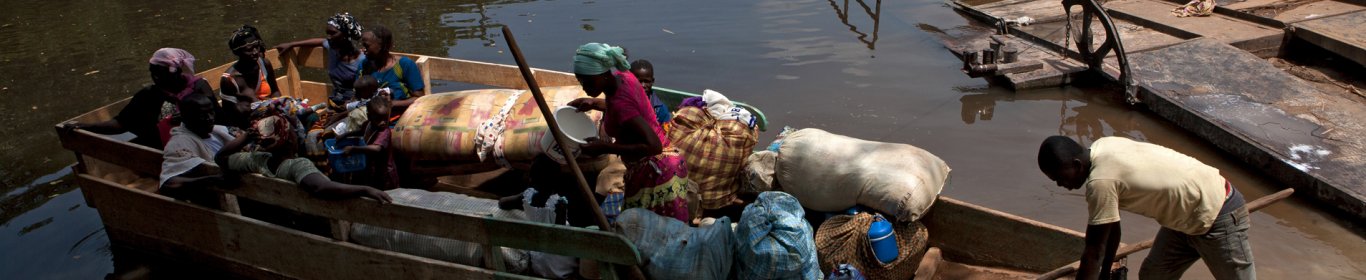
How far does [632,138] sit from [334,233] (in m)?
1.78

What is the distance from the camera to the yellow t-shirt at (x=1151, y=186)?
318 cm

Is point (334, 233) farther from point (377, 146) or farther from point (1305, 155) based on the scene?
point (1305, 155)

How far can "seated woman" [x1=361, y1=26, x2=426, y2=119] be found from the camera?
567 centimetres

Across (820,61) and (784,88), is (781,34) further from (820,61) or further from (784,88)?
(784,88)

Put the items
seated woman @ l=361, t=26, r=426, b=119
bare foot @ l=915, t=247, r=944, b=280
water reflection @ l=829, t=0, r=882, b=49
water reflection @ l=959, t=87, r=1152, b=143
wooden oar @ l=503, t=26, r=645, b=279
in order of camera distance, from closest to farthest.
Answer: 1. wooden oar @ l=503, t=26, r=645, b=279
2. bare foot @ l=915, t=247, r=944, b=280
3. seated woman @ l=361, t=26, r=426, b=119
4. water reflection @ l=959, t=87, r=1152, b=143
5. water reflection @ l=829, t=0, r=882, b=49

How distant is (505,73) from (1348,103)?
7119mm

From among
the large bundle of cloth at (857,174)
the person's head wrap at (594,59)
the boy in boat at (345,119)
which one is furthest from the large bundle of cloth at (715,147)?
the boy in boat at (345,119)

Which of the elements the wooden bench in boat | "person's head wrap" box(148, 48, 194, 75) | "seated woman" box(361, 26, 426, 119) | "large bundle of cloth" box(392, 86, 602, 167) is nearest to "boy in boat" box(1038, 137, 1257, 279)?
the wooden bench in boat

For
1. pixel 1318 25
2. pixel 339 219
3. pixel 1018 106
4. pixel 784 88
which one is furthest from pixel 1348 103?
pixel 339 219

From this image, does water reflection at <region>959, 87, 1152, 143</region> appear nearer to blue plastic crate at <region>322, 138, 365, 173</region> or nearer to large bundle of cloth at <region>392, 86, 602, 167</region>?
large bundle of cloth at <region>392, 86, 602, 167</region>

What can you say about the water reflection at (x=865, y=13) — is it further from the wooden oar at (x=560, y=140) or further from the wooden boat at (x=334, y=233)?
the wooden oar at (x=560, y=140)

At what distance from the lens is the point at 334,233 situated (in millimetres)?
4445

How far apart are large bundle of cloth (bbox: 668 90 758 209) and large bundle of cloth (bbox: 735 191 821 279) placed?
3.09ft

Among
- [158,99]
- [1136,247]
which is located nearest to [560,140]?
[1136,247]
